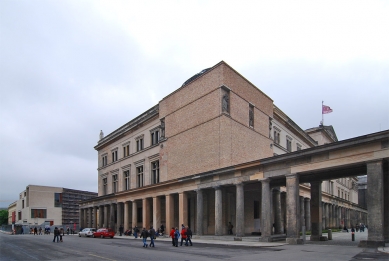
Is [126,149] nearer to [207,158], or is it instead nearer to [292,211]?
[207,158]

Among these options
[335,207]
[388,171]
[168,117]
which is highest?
[168,117]

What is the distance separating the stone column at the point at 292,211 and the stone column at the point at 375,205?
220 inches

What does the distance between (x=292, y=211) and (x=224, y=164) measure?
12.3 m

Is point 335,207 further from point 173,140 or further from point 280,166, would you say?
point 280,166

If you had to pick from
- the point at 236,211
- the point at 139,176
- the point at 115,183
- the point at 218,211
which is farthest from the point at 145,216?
the point at 115,183

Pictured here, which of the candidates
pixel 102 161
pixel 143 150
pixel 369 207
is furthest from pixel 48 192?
pixel 369 207

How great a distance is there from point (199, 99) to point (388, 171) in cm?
2180

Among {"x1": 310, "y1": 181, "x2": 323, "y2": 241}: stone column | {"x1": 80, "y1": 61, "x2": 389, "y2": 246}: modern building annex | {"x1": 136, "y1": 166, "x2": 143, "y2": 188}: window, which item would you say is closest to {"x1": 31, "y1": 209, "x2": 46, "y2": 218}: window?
{"x1": 80, "y1": 61, "x2": 389, "y2": 246}: modern building annex

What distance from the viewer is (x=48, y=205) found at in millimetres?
110875

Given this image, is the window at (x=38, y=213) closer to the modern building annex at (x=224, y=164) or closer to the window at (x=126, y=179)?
the modern building annex at (x=224, y=164)

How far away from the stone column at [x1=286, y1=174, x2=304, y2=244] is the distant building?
92.3 m

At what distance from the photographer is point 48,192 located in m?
112

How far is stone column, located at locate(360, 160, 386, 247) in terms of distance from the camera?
73.2 feet

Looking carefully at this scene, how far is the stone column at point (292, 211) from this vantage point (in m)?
27.1
